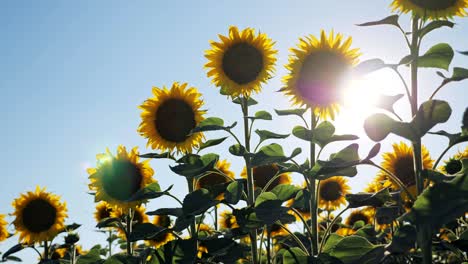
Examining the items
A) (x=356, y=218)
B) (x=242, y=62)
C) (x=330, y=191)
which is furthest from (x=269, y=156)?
(x=356, y=218)

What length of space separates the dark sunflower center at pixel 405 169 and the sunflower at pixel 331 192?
3132 mm

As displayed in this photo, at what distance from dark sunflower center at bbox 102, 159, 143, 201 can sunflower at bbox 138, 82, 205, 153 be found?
48cm

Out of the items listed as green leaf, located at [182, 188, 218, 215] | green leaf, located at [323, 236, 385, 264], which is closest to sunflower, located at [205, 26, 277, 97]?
green leaf, located at [182, 188, 218, 215]

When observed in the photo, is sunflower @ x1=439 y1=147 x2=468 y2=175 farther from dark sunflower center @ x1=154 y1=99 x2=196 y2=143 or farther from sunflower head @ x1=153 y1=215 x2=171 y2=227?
sunflower head @ x1=153 y1=215 x2=171 y2=227

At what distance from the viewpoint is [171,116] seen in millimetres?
5641

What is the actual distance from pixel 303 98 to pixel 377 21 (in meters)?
1.55

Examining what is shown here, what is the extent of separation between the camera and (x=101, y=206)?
8695 millimetres

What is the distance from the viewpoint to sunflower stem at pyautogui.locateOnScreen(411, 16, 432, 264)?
9.61 feet

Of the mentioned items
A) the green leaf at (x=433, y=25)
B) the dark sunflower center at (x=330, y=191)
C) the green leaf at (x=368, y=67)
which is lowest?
the dark sunflower center at (x=330, y=191)

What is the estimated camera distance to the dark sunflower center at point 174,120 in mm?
5426

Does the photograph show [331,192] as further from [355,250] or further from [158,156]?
[355,250]

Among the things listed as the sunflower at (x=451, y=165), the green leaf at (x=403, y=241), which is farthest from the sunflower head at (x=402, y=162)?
the green leaf at (x=403, y=241)

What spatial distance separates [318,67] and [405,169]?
59.3 inches

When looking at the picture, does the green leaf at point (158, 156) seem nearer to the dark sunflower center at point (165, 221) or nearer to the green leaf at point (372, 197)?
the green leaf at point (372, 197)
